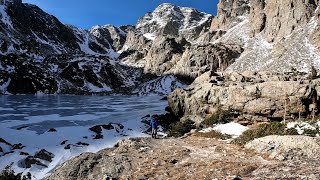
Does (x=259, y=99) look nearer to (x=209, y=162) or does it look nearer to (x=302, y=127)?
(x=302, y=127)

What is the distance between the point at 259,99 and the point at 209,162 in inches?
800

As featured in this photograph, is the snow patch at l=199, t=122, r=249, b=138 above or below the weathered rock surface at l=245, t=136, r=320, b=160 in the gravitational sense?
below

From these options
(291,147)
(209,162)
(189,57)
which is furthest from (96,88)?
(291,147)

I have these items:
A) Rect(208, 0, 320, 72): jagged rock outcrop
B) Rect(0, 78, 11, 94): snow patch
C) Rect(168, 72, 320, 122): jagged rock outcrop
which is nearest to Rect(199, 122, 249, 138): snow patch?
Rect(168, 72, 320, 122): jagged rock outcrop

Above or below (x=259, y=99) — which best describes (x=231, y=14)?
above

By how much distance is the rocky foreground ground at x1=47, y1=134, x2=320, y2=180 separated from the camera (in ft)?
42.1

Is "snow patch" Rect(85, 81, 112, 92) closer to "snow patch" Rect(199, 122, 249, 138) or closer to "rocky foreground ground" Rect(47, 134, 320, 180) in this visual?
"snow patch" Rect(199, 122, 249, 138)

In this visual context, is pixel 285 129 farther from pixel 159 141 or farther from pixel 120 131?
pixel 120 131

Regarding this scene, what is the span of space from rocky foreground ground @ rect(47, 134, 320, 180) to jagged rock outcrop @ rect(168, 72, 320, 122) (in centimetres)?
1525

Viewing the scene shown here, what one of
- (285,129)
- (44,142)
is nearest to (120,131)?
(44,142)

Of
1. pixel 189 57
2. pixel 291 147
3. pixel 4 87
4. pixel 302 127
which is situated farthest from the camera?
pixel 189 57

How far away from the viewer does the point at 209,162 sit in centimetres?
1483

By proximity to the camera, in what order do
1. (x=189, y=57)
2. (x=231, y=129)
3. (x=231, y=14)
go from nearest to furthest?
1. (x=231, y=129)
2. (x=189, y=57)
3. (x=231, y=14)

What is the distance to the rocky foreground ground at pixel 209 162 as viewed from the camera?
42.1ft
